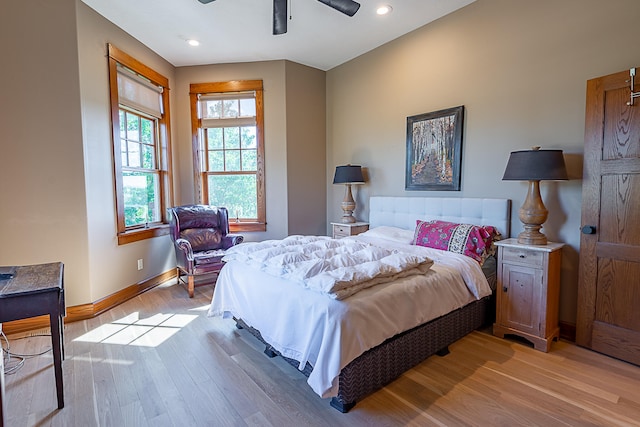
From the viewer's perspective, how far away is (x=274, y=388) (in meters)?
2.05

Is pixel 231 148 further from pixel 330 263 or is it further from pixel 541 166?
pixel 541 166

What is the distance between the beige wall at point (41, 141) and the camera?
2682 mm

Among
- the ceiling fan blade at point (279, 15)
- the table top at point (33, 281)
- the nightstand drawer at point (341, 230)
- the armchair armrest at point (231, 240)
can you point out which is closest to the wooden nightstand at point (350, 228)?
the nightstand drawer at point (341, 230)

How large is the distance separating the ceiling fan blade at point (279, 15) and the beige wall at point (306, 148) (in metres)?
1.83

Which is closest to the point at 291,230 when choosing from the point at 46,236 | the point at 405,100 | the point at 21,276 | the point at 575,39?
the point at 405,100

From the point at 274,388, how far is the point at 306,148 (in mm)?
3479

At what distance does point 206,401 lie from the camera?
1918 millimetres

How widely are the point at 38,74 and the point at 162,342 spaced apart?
8.38 ft

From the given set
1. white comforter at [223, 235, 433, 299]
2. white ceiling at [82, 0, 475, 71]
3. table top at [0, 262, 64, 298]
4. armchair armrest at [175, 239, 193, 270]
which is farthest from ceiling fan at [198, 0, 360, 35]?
armchair armrest at [175, 239, 193, 270]

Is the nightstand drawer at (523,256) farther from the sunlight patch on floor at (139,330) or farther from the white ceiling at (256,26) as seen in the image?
the sunlight patch on floor at (139,330)

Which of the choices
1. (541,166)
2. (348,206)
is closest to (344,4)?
(541,166)

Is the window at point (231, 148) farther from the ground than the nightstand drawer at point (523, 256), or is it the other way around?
the window at point (231, 148)

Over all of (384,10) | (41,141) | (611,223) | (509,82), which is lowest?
(611,223)

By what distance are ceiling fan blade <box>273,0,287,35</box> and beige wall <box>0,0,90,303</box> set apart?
192cm
